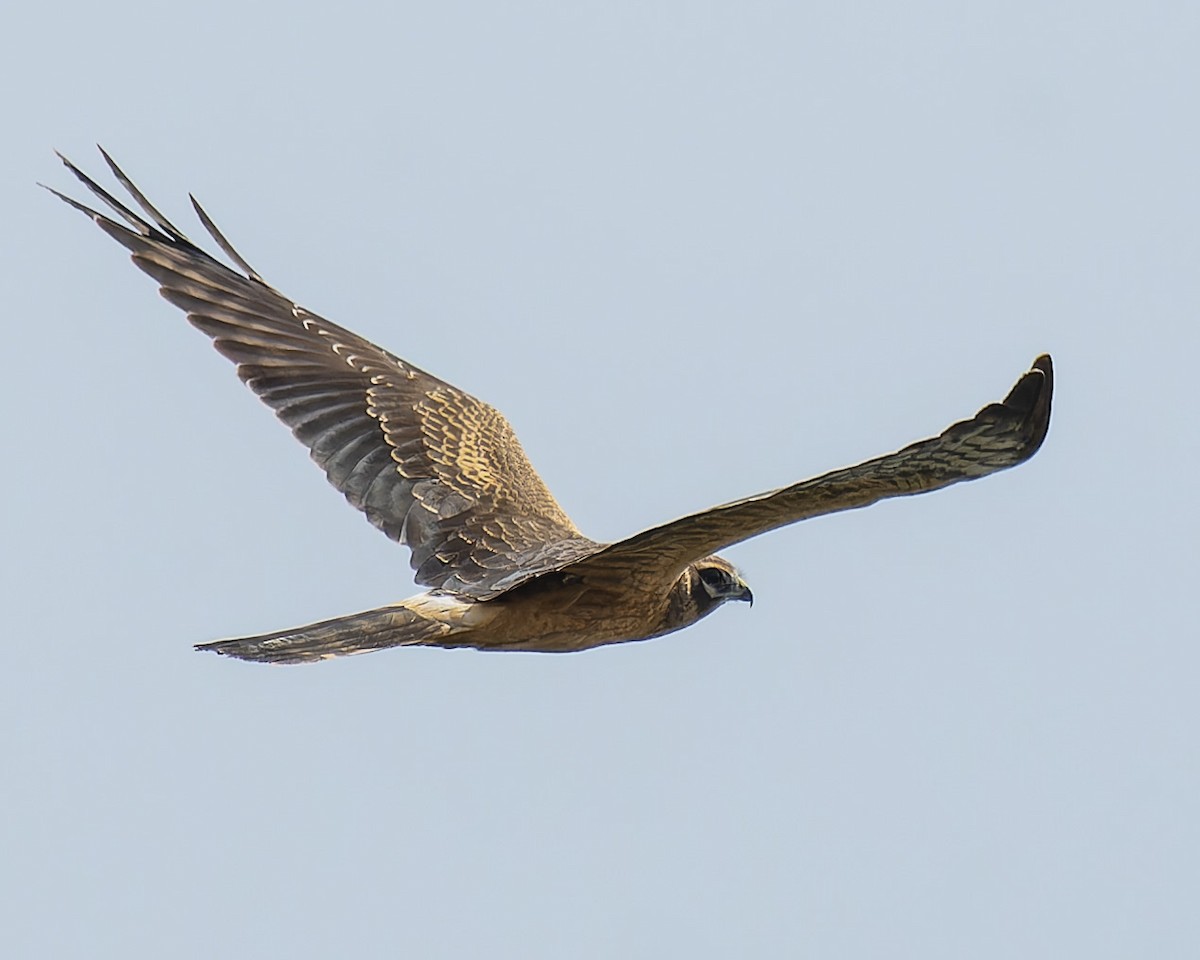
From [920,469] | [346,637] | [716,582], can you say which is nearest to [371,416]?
[716,582]

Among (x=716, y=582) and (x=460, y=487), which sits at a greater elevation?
(x=460, y=487)

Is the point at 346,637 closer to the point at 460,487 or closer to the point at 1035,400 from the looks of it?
the point at 460,487

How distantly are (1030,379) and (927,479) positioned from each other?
0.61 m

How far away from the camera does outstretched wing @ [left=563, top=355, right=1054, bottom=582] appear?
22.4ft

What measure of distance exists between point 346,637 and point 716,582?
2016mm

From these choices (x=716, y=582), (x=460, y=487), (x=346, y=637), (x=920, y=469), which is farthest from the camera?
(x=460, y=487)

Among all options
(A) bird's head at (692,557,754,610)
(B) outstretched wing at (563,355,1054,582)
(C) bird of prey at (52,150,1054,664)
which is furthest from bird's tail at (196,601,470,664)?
(B) outstretched wing at (563,355,1054,582)

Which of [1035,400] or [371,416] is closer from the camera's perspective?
[1035,400]

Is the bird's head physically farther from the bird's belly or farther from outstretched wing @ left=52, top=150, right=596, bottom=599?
outstretched wing @ left=52, top=150, right=596, bottom=599

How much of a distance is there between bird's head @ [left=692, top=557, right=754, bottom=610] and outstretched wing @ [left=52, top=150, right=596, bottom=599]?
679mm

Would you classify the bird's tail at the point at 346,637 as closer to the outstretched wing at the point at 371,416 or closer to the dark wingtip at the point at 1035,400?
the outstretched wing at the point at 371,416

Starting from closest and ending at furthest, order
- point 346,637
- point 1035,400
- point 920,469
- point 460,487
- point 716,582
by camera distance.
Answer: point 1035,400, point 920,469, point 346,637, point 716,582, point 460,487

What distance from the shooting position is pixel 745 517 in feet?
24.5

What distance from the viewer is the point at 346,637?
8828mm
